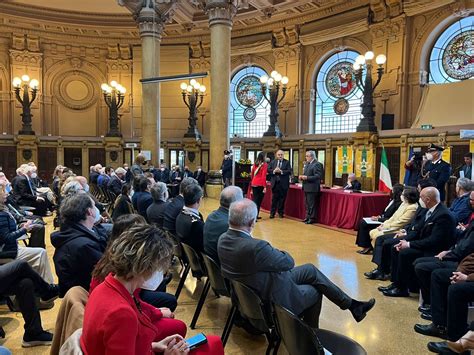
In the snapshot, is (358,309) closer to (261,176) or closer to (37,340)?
(37,340)

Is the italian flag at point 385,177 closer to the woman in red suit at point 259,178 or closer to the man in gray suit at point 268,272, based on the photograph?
the woman in red suit at point 259,178

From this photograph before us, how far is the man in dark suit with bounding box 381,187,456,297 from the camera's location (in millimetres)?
3873

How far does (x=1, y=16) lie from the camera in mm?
16531

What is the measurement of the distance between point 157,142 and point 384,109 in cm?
801

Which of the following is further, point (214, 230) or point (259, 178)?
point (259, 178)

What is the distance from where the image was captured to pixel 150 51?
503 inches

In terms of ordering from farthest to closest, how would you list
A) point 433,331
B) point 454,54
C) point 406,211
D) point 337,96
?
1. point 337,96
2. point 454,54
3. point 406,211
4. point 433,331

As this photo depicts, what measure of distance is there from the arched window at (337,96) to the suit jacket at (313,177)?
7.26 meters

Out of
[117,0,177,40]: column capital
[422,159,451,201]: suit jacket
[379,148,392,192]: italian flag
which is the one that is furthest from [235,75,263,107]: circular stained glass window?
[422,159,451,201]: suit jacket

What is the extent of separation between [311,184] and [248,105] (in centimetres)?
1078

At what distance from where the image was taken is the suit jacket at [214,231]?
3.45 meters

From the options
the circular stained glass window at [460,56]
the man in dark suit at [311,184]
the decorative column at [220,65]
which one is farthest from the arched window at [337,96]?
the man in dark suit at [311,184]

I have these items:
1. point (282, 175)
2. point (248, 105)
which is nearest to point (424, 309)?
point (282, 175)

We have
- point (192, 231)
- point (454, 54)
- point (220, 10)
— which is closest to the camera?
point (192, 231)
